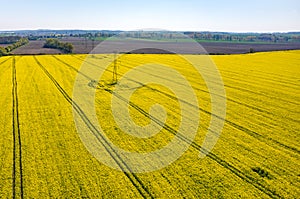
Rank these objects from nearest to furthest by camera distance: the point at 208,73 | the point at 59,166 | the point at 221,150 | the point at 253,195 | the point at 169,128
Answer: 1. the point at 253,195
2. the point at 59,166
3. the point at 221,150
4. the point at 169,128
5. the point at 208,73

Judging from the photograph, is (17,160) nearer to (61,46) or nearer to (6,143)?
(6,143)

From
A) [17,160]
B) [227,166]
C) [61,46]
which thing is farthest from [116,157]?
[61,46]

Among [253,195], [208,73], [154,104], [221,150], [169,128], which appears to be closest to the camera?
[253,195]

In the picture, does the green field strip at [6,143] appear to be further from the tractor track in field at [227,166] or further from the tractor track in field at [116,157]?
the tractor track in field at [227,166]

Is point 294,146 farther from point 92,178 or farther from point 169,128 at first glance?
point 92,178

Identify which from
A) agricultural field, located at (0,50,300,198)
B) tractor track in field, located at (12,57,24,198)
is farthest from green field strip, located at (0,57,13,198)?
tractor track in field, located at (12,57,24,198)

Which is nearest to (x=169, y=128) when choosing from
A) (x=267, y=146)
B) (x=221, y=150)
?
(x=221, y=150)

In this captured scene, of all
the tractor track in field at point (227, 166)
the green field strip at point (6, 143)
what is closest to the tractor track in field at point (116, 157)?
the tractor track in field at point (227, 166)

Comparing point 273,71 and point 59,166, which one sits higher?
point 273,71

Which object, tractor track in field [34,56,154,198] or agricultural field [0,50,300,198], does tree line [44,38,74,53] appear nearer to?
agricultural field [0,50,300,198]
